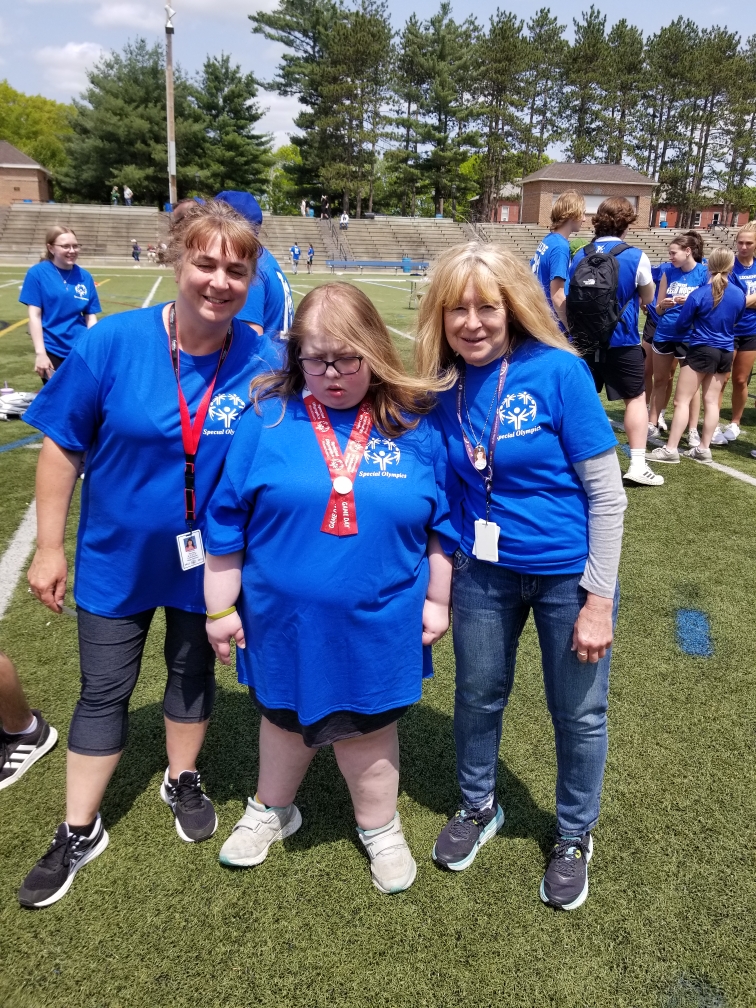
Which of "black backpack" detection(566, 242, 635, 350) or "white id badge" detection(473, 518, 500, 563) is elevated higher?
"black backpack" detection(566, 242, 635, 350)

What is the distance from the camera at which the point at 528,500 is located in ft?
6.68

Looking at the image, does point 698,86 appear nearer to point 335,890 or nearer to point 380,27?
point 380,27

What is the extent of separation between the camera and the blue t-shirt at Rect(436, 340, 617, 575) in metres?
1.94

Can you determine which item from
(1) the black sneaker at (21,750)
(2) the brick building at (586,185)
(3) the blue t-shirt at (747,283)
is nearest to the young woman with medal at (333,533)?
(1) the black sneaker at (21,750)

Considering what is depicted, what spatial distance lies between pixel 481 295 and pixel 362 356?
354 millimetres

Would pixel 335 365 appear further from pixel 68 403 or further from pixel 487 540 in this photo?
pixel 68 403

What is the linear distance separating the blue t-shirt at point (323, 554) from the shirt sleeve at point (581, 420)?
364mm

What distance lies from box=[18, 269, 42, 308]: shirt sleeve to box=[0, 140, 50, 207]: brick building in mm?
58577

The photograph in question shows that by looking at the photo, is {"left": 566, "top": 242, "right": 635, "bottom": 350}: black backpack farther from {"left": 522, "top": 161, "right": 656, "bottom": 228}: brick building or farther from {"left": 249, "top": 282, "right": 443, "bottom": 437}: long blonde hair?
{"left": 522, "top": 161, "right": 656, "bottom": 228}: brick building

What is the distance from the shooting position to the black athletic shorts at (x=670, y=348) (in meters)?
7.05

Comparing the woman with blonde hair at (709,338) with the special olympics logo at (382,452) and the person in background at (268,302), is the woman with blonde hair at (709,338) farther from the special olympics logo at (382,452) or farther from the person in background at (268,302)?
the special olympics logo at (382,452)

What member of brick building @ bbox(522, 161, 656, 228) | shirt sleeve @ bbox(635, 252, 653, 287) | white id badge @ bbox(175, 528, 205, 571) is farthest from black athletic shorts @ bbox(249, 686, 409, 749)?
A: brick building @ bbox(522, 161, 656, 228)

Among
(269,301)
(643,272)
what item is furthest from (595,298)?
(269,301)

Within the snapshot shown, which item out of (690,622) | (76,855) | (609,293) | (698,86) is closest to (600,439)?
(76,855)
